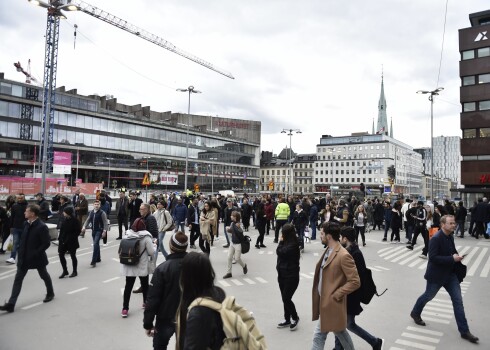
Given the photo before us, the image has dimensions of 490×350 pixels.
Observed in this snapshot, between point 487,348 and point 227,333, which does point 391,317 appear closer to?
point 487,348

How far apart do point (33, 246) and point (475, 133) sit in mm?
41153

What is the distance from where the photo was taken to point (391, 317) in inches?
258

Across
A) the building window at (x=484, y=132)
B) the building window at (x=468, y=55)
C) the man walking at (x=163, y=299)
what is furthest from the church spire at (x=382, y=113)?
the man walking at (x=163, y=299)

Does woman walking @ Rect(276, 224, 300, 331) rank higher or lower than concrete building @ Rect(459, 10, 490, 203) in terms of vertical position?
lower

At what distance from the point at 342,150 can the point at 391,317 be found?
135 meters

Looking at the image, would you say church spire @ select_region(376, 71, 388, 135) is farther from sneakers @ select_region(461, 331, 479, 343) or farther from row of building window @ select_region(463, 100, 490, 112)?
sneakers @ select_region(461, 331, 479, 343)

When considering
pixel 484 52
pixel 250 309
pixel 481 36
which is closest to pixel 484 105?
pixel 484 52

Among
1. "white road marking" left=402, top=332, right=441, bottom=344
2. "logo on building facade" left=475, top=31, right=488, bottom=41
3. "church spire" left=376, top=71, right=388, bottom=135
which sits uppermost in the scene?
"church spire" left=376, top=71, right=388, bottom=135

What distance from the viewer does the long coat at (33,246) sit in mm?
6734

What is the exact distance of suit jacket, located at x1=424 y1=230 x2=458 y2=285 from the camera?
5730mm

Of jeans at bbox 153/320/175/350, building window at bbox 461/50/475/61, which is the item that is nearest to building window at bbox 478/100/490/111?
building window at bbox 461/50/475/61

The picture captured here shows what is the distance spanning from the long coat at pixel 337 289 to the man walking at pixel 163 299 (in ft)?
5.78

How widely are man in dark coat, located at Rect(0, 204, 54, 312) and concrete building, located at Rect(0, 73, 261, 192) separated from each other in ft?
132

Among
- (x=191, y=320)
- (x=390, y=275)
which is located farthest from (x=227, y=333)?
(x=390, y=275)
